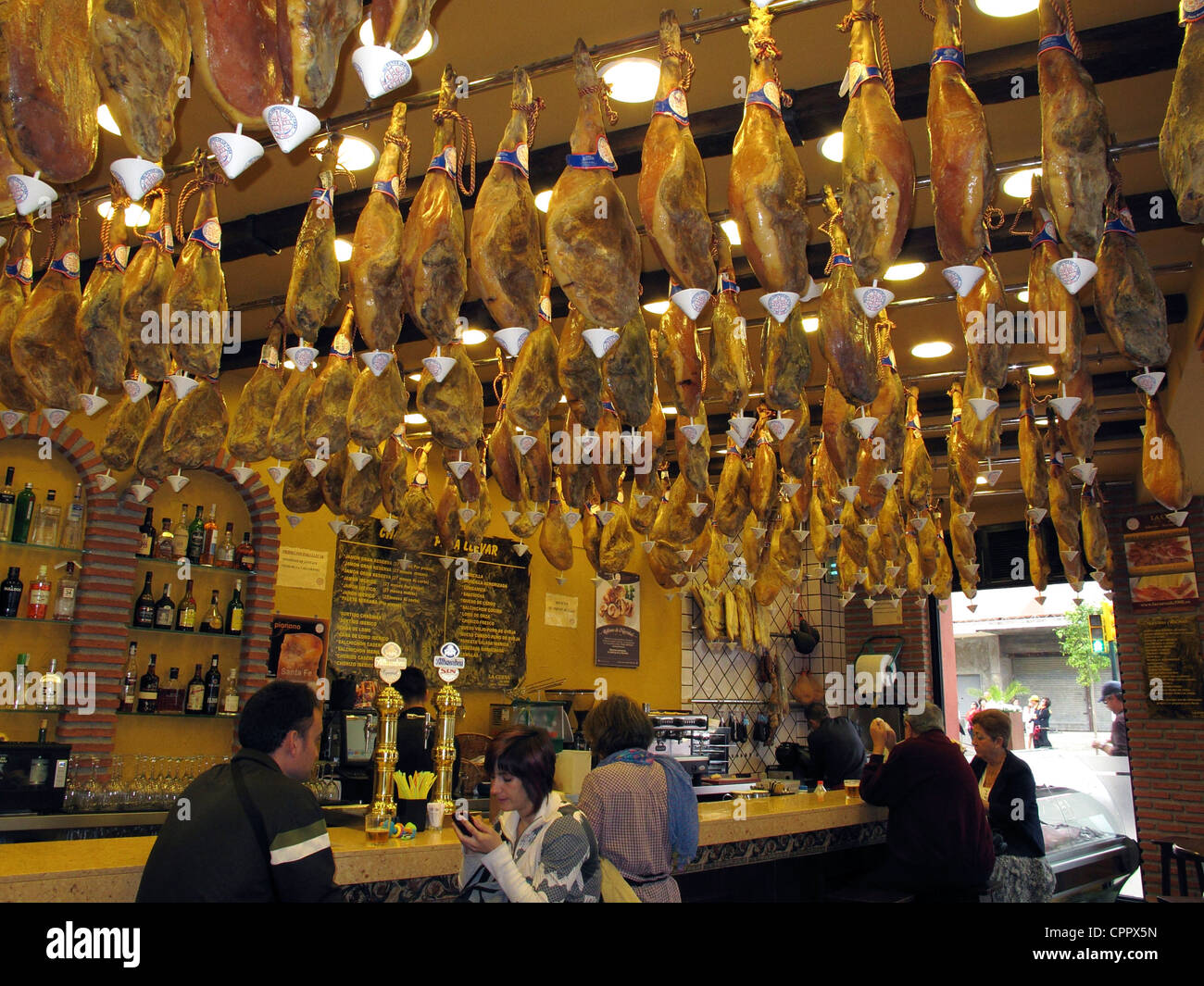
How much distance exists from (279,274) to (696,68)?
2.94 m

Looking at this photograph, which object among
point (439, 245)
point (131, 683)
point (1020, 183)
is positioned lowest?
point (131, 683)

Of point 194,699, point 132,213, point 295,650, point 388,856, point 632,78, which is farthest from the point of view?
point 295,650

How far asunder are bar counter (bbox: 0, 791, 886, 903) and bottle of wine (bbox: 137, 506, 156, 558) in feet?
10.2

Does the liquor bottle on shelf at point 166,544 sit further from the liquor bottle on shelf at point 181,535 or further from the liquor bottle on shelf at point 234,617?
the liquor bottle on shelf at point 234,617

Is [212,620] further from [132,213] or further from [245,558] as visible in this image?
[132,213]

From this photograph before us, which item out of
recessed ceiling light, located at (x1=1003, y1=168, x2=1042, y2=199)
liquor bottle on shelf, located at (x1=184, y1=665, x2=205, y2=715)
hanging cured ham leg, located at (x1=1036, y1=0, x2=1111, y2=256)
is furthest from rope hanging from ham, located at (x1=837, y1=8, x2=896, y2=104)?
liquor bottle on shelf, located at (x1=184, y1=665, x2=205, y2=715)

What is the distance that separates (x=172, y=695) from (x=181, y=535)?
112 cm

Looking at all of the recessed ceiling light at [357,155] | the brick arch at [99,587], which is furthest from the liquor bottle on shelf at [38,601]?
the recessed ceiling light at [357,155]

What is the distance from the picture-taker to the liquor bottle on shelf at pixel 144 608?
574 cm

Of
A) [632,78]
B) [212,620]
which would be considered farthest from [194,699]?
[632,78]

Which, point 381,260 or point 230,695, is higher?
point 381,260

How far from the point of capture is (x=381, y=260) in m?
2.56

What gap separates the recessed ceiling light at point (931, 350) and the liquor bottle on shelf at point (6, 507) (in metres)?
5.92
